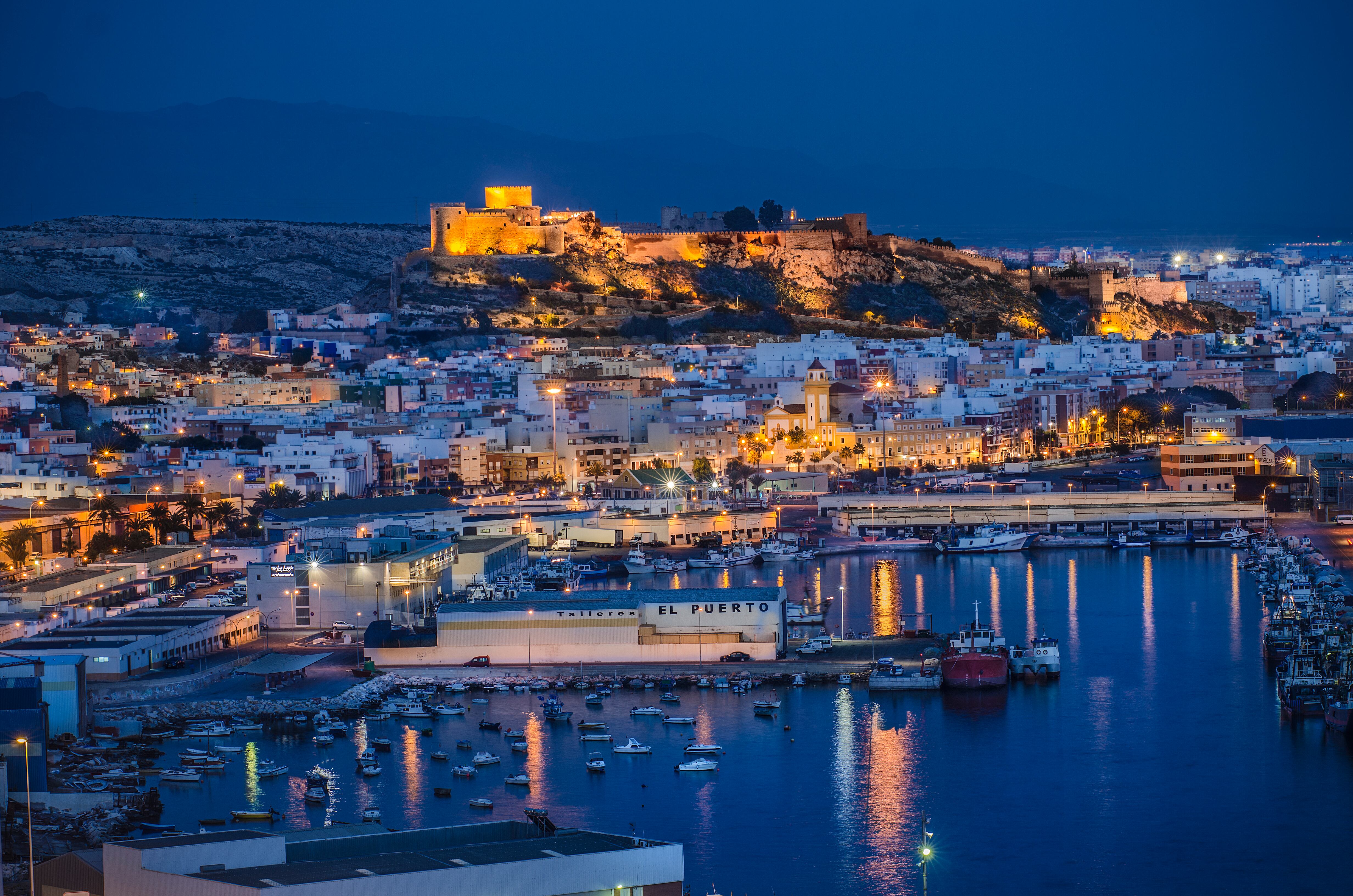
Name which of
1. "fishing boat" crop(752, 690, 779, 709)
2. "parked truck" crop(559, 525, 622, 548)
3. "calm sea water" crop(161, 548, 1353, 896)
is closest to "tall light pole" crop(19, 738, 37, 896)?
"calm sea water" crop(161, 548, 1353, 896)

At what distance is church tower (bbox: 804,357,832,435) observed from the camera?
29359 millimetres

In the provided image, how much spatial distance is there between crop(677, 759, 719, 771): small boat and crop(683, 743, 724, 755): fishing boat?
0.20m

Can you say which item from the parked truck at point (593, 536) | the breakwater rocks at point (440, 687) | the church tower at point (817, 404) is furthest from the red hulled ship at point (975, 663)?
the church tower at point (817, 404)

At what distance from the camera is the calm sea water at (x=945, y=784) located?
984 cm

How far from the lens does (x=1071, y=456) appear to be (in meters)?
29.8

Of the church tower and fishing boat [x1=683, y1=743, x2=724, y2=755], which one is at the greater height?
the church tower

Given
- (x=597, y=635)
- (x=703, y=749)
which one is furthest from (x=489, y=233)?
(x=703, y=749)

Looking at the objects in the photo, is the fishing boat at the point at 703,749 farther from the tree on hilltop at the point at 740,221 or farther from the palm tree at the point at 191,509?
the tree on hilltop at the point at 740,221

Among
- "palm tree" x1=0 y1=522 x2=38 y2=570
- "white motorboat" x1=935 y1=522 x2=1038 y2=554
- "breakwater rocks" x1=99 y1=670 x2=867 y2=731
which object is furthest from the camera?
"white motorboat" x1=935 y1=522 x2=1038 y2=554

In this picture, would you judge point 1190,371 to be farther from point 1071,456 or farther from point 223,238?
point 223,238

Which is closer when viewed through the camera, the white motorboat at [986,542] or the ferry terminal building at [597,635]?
the ferry terminal building at [597,635]

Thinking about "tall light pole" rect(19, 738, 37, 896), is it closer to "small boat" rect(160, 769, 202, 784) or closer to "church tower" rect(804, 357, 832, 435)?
"small boat" rect(160, 769, 202, 784)

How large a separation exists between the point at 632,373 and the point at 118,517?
13479 millimetres

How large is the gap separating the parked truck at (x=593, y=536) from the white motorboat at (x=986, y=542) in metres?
3.15
